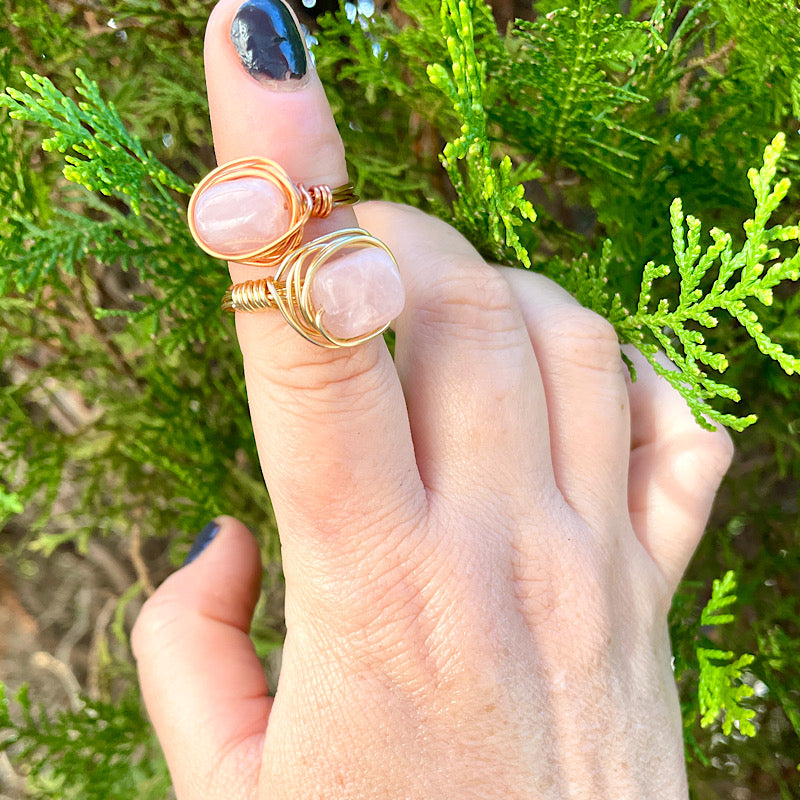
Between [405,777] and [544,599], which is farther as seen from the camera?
[544,599]

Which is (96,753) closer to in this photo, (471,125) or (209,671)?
(209,671)

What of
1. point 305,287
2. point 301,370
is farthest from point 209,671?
point 305,287

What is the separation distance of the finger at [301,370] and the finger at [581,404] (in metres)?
0.33

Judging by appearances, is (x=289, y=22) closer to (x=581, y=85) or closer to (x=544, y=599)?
(x=581, y=85)

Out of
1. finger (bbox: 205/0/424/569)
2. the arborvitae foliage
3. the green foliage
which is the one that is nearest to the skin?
finger (bbox: 205/0/424/569)

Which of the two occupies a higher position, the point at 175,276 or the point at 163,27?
the point at 163,27

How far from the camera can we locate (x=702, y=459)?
136 centimetres

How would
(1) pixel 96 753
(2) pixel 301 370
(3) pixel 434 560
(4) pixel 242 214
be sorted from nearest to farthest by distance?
(4) pixel 242 214 < (2) pixel 301 370 < (3) pixel 434 560 < (1) pixel 96 753

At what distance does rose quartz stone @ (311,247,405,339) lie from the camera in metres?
0.87

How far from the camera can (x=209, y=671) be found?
50.6 inches

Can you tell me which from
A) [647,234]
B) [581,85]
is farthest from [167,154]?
[647,234]

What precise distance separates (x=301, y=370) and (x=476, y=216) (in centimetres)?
45

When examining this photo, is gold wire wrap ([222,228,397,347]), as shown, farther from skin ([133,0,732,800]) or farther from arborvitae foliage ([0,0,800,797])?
arborvitae foliage ([0,0,800,797])

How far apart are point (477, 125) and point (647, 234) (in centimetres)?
49
